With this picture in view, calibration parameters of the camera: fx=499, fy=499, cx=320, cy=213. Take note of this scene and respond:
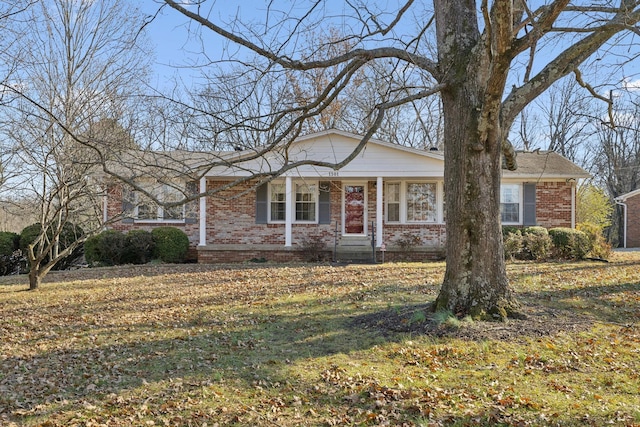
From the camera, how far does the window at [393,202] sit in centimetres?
1775

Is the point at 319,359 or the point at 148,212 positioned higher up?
the point at 148,212

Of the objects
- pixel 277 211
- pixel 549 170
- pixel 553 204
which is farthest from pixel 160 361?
pixel 553 204

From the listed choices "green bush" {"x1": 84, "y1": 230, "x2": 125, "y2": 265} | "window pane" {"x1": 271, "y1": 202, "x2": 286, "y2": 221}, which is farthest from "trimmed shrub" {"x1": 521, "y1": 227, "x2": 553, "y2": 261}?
"green bush" {"x1": 84, "y1": 230, "x2": 125, "y2": 265}

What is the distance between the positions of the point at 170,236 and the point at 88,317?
8801 millimetres

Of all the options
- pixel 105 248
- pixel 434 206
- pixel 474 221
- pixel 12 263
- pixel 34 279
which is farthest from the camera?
pixel 434 206

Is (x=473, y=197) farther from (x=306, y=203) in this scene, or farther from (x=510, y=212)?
(x=510, y=212)

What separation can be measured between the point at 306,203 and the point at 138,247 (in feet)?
19.1

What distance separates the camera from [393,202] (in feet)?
58.5

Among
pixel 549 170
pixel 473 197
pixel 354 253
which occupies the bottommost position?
pixel 354 253

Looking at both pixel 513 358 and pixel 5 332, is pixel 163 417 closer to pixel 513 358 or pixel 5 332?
pixel 513 358

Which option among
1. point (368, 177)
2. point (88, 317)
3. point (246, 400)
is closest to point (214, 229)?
point (368, 177)

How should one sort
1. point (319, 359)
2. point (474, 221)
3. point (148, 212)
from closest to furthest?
1. point (319, 359)
2. point (474, 221)
3. point (148, 212)

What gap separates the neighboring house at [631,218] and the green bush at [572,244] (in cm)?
1635

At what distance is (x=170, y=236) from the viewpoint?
654 inches
